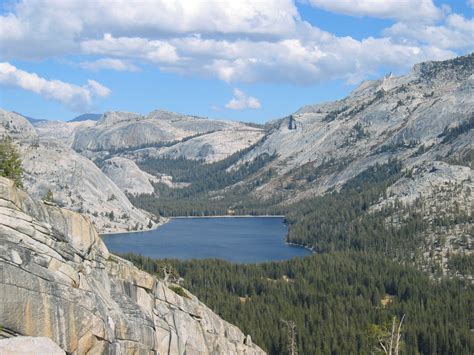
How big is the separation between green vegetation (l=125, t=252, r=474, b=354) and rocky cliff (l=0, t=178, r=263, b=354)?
44.1 m

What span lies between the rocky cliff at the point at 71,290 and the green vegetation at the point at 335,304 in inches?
1736

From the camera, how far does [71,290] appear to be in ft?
136

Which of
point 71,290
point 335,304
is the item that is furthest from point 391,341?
point 335,304

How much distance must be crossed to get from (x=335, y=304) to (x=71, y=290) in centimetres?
12066

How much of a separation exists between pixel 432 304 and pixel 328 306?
2658cm

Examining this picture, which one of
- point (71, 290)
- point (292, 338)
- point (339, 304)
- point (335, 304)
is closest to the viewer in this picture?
point (71, 290)

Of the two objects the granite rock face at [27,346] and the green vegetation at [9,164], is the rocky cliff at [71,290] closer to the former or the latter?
the granite rock face at [27,346]

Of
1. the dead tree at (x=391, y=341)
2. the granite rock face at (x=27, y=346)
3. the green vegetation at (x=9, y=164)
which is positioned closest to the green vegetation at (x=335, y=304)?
the dead tree at (x=391, y=341)

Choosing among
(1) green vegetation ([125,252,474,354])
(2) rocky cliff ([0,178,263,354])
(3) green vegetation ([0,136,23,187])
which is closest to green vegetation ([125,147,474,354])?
(1) green vegetation ([125,252,474,354])

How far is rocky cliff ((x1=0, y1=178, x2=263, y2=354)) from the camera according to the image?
37.5 metres

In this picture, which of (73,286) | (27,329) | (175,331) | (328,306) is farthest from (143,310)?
(328,306)

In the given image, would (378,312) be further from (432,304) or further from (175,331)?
(175,331)

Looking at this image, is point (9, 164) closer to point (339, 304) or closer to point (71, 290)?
point (71, 290)

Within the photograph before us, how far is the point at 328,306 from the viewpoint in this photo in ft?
496
